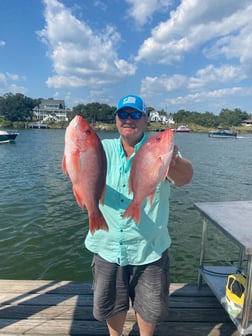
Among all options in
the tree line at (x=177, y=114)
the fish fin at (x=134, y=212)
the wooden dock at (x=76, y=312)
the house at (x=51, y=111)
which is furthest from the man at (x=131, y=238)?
the house at (x=51, y=111)

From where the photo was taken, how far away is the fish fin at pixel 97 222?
2195 mm

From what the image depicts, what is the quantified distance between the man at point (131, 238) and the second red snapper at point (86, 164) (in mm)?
204

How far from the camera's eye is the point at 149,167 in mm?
2100

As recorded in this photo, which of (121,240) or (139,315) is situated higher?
(121,240)

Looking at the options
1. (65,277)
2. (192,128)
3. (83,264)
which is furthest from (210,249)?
(192,128)

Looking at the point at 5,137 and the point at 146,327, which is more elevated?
the point at 146,327

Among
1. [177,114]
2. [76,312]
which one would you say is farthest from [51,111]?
[76,312]

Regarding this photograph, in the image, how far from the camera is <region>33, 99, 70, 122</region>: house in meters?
113

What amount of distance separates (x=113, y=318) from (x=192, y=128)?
4284 inches

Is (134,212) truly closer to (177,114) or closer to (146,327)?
(146,327)

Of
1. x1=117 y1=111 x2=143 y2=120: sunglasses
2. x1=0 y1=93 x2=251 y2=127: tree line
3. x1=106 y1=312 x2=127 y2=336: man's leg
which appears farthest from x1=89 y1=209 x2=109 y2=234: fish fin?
x1=0 y1=93 x2=251 y2=127: tree line

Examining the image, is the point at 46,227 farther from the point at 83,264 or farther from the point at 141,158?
the point at 141,158

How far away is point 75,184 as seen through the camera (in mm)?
2203

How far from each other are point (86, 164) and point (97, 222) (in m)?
0.47
